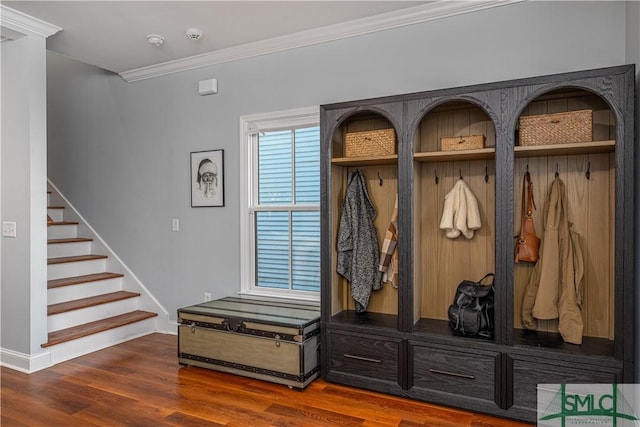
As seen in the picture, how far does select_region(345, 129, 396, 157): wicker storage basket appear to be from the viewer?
2.95 m

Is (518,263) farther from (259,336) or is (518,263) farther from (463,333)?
(259,336)

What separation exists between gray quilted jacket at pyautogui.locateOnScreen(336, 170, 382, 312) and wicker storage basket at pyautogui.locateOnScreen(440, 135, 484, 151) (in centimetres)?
69

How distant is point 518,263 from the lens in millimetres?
2791

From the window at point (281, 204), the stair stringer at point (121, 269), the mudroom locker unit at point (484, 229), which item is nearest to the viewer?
the mudroom locker unit at point (484, 229)

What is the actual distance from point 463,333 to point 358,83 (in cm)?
202

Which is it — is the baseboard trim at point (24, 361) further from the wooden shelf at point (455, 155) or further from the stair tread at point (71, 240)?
the wooden shelf at point (455, 155)

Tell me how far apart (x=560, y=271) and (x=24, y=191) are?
3.95 metres

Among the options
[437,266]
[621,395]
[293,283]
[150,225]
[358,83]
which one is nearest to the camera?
[621,395]

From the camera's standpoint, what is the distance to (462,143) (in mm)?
2748

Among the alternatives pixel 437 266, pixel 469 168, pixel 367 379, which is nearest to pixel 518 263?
pixel 437 266

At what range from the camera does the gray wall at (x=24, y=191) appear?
10.7 ft

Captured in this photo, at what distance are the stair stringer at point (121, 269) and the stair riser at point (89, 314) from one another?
133 mm

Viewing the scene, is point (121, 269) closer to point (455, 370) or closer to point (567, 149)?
point (455, 370)

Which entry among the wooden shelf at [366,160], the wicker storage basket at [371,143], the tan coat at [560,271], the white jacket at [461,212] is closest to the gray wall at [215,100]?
the wicker storage basket at [371,143]
